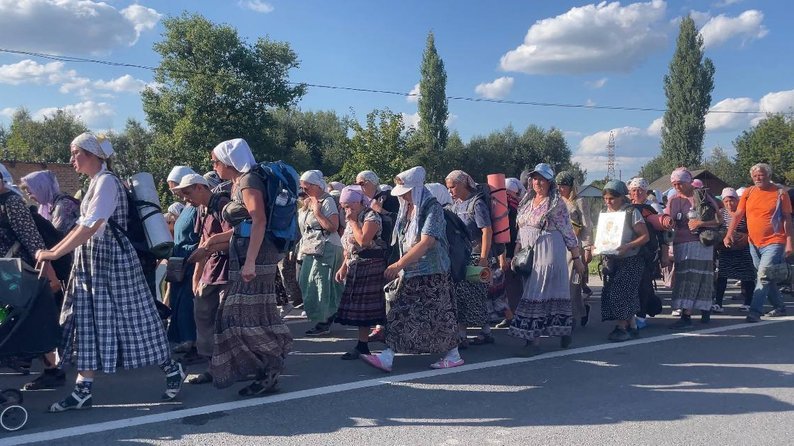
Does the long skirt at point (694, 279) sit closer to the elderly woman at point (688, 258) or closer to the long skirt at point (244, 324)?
the elderly woman at point (688, 258)

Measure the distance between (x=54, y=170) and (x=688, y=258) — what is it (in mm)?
29888

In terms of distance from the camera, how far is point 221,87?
115 feet

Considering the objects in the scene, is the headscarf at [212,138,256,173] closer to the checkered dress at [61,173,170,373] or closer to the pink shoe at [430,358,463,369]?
the checkered dress at [61,173,170,373]

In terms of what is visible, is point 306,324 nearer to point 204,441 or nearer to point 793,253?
point 204,441

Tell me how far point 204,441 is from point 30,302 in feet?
4.78

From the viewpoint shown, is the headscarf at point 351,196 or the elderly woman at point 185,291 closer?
the elderly woman at point 185,291

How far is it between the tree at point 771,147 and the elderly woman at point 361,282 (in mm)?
37711

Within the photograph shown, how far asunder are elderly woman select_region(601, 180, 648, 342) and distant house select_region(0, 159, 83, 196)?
26.5m

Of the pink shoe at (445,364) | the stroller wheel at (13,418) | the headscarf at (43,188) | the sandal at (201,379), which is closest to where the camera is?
the stroller wheel at (13,418)

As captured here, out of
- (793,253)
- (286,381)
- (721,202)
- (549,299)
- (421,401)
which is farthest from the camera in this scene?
(721,202)

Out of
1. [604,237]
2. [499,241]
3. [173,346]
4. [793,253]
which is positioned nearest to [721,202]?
[793,253]

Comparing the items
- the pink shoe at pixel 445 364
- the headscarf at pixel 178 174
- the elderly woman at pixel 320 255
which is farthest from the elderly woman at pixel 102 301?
the elderly woman at pixel 320 255

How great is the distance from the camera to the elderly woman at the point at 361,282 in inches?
242

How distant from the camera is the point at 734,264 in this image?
9.12 metres
